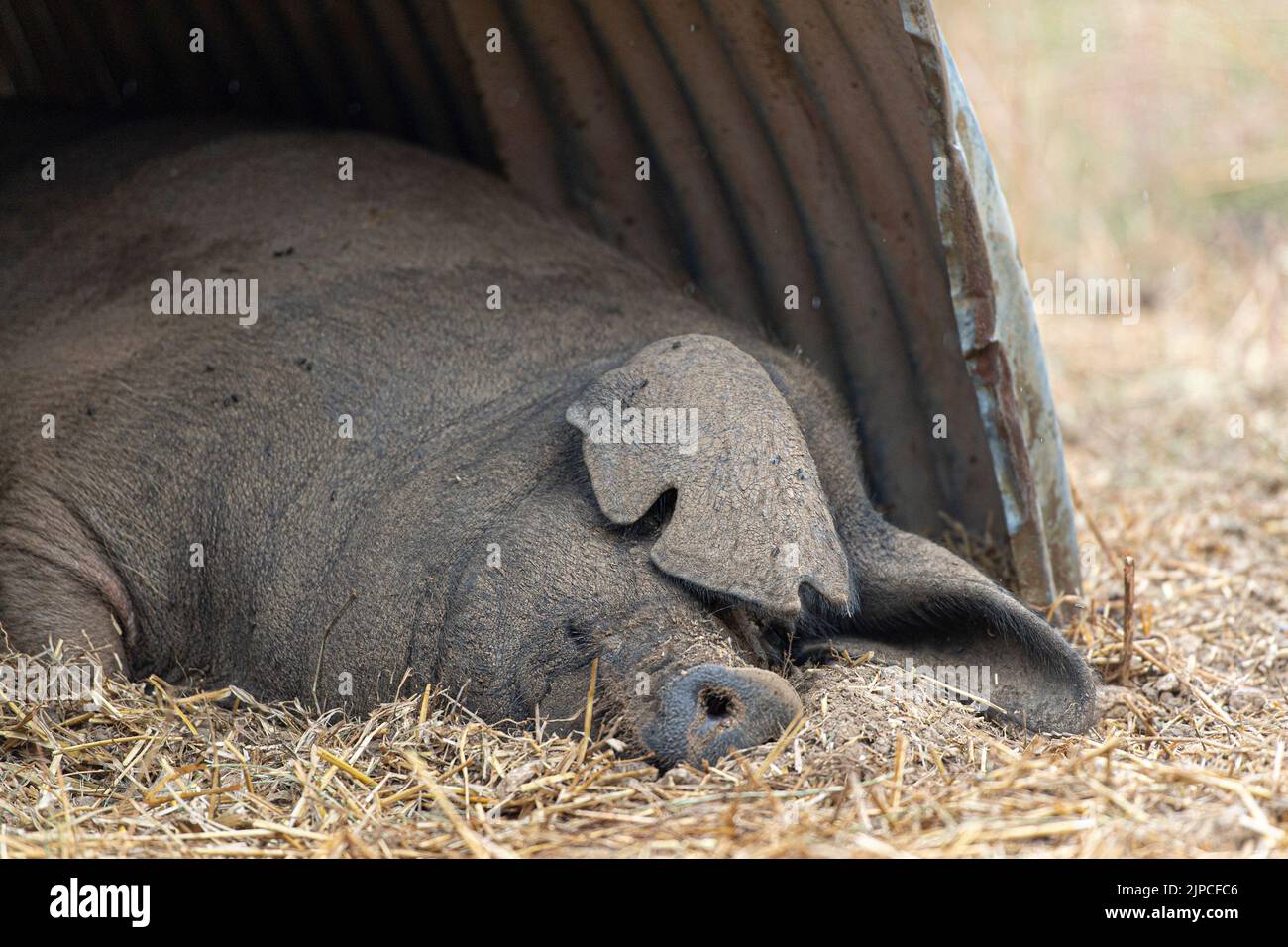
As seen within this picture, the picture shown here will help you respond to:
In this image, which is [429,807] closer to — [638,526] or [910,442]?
[638,526]

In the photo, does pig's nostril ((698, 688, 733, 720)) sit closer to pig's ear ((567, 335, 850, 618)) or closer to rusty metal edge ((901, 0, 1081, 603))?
pig's ear ((567, 335, 850, 618))

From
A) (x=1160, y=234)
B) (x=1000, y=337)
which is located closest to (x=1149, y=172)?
(x=1160, y=234)

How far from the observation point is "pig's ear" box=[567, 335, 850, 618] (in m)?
2.48

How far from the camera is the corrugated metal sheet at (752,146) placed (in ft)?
11.1

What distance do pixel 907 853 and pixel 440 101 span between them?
2.91 m

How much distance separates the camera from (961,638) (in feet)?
9.59

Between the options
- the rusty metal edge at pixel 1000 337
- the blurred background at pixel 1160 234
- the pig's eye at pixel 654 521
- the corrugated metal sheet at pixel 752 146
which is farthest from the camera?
the blurred background at pixel 1160 234

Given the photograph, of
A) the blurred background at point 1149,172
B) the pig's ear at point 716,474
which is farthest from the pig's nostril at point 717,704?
the blurred background at point 1149,172

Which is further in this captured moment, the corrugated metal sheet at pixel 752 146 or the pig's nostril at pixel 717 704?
the corrugated metal sheet at pixel 752 146

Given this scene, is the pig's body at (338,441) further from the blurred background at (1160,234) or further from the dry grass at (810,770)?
the blurred background at (1160,234)

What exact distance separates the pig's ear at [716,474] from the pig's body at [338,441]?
0.07m

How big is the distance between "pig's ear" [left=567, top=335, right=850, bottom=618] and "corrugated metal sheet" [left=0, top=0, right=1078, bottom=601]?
87 centimetres

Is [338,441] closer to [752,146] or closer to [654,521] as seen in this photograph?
[654,521]

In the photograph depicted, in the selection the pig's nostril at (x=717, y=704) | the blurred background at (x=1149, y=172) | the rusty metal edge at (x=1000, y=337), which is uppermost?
the blurred background at (x=1149, y=172)
